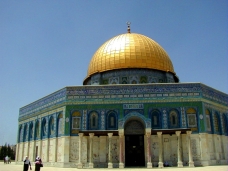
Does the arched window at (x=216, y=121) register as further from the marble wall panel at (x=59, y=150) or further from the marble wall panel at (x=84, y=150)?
the marble wall panel at (x=59, y=150)

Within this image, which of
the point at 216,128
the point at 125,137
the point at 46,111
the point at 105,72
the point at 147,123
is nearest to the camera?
the point at 147,123

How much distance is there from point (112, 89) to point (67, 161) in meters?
6.25

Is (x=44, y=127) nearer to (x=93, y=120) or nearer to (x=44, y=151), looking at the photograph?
(x=44, y=151)

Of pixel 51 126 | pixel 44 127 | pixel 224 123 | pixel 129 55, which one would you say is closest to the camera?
pixel 51 126

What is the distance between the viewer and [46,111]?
22281 mm

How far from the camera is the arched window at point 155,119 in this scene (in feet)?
63.2

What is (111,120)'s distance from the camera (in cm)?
1953

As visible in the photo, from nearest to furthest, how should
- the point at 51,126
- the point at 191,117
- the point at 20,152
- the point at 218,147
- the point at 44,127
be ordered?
1. the point at 191,117
2. the point at 218,147
3. the point at 51,126
4. the point at 44,127
5. the point at 20,152

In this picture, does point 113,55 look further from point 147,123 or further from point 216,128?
point 216,128

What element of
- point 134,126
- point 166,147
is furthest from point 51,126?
point 166,147

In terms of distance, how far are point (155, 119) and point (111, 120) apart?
3323 mm

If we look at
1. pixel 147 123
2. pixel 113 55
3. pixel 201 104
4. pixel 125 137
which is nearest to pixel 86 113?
pixel 125 137

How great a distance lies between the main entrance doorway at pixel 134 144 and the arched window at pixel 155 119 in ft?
2.99

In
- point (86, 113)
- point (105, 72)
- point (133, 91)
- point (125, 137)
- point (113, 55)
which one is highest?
point (113, 55)
